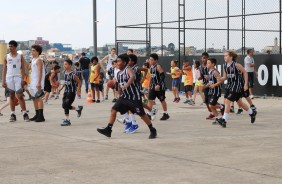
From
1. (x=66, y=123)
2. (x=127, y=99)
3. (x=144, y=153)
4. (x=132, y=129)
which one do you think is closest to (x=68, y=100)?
(x=66, y=123)

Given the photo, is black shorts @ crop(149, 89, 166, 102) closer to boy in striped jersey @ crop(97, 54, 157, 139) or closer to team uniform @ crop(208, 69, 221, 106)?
team uniform @ crop(208, 69, 221, 106)

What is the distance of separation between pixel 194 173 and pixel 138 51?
23.9 meters

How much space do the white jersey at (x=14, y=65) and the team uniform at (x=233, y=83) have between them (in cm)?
480

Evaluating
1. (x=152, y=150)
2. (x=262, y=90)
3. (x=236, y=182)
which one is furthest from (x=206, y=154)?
(x=262, y=90)

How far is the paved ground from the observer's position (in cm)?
703

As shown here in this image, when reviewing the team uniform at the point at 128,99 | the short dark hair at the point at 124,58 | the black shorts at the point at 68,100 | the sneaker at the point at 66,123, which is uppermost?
the short dark hair at the point at 124,58

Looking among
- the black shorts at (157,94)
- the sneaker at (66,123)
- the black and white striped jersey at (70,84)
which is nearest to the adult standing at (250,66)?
the black shorts at (157,94)

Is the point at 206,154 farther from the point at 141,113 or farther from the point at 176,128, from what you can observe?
the point at 176,128

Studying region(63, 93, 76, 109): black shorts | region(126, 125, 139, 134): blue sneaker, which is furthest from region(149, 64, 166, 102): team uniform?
region(126, 125, 139, 134): blue sneaker

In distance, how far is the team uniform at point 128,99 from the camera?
1066cm

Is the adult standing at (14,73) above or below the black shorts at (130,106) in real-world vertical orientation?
above

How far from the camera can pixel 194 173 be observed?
23.7ft

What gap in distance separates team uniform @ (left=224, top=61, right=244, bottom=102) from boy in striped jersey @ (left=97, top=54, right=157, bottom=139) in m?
2.75

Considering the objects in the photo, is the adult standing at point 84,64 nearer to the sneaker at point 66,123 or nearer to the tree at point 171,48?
the tree at point 171,48
